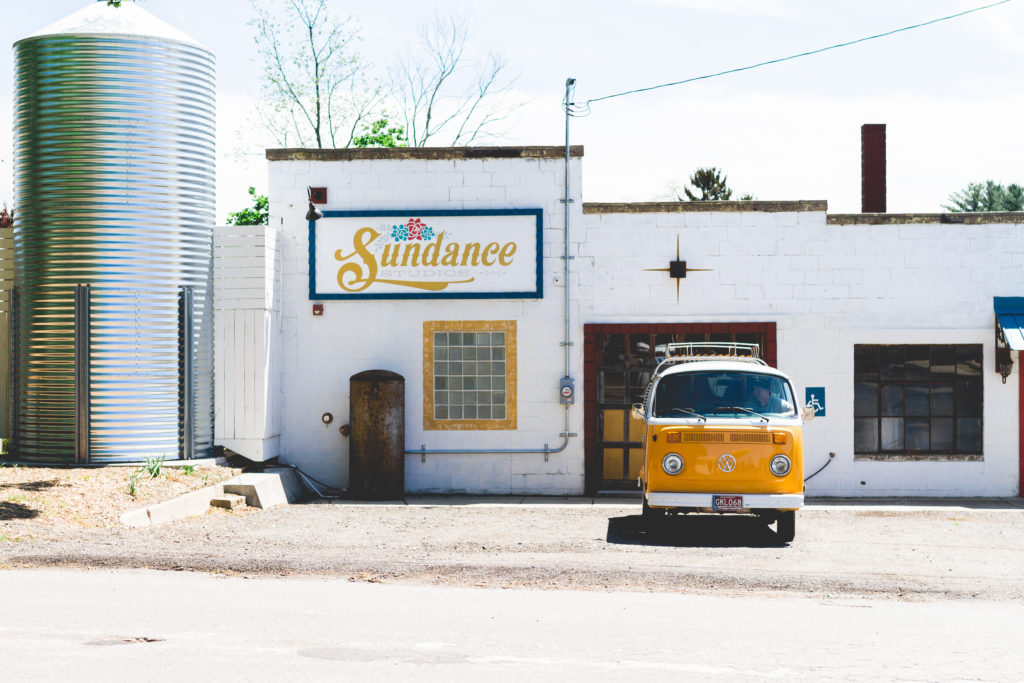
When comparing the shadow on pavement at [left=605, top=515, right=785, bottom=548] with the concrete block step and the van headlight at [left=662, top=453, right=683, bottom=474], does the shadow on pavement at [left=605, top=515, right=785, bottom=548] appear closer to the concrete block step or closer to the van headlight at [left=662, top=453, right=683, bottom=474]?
the van headlight at [left=662, top=453, right=683, bottom=474]

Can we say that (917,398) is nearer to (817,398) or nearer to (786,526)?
(817,398)

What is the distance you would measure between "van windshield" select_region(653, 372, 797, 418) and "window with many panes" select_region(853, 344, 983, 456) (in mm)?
5010

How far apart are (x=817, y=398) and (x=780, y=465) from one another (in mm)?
5315

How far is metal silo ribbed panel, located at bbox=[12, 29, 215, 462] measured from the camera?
15.4m

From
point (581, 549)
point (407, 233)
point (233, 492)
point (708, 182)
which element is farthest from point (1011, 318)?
point (708, 182)

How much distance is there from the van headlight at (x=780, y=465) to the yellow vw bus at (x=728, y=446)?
0.04ft

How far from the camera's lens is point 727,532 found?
13070mm

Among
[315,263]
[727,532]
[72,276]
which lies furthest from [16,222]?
[727,532]

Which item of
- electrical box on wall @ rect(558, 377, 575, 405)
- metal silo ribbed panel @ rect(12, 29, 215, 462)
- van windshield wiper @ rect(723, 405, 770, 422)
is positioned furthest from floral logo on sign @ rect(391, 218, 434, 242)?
van windshield wiper @ rect(723, 405, 770, 422)

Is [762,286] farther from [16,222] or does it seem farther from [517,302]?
[16,222]

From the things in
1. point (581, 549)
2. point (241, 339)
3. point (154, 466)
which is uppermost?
point (241, 339)

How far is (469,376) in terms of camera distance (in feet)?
56.4

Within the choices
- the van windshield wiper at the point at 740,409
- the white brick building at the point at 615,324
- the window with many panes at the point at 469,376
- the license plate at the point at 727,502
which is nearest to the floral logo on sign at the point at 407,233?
the white brick building at the point at 615,324

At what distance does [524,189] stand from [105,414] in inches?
284
